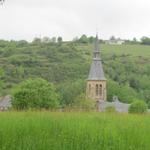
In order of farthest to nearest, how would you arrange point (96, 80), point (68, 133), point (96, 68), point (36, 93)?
point (96, 80) < point (96, 68) < point (36, 93) < point (68, 133)

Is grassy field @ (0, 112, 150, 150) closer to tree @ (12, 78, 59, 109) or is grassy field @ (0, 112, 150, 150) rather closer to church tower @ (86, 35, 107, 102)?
tree @ (12, 78, 59, 109)

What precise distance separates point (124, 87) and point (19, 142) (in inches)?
5317

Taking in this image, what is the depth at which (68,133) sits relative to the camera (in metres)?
11.9

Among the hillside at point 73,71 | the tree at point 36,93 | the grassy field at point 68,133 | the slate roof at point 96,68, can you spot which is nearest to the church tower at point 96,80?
the slate roof at point 96,68

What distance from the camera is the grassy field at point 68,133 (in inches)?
444

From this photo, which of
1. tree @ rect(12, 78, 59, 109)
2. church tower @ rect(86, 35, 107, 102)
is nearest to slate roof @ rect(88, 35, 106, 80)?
church tower @ rect(86, 35, 107, 102)

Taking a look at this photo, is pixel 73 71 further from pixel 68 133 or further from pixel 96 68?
pixel 68 133

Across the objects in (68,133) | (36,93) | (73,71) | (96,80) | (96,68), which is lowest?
(96,80)

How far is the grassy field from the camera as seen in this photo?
11.3 metres

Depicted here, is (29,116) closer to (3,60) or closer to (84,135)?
(84,135)

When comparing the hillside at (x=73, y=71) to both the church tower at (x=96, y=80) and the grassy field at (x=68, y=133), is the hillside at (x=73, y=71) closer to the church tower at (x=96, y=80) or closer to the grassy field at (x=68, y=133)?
the church tower at (x=96, y=80)

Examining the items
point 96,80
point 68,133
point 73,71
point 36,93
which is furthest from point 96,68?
point 68,133

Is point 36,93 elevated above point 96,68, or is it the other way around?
point 96,68

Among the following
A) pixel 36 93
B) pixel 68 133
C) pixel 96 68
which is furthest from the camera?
pixel 96 68
